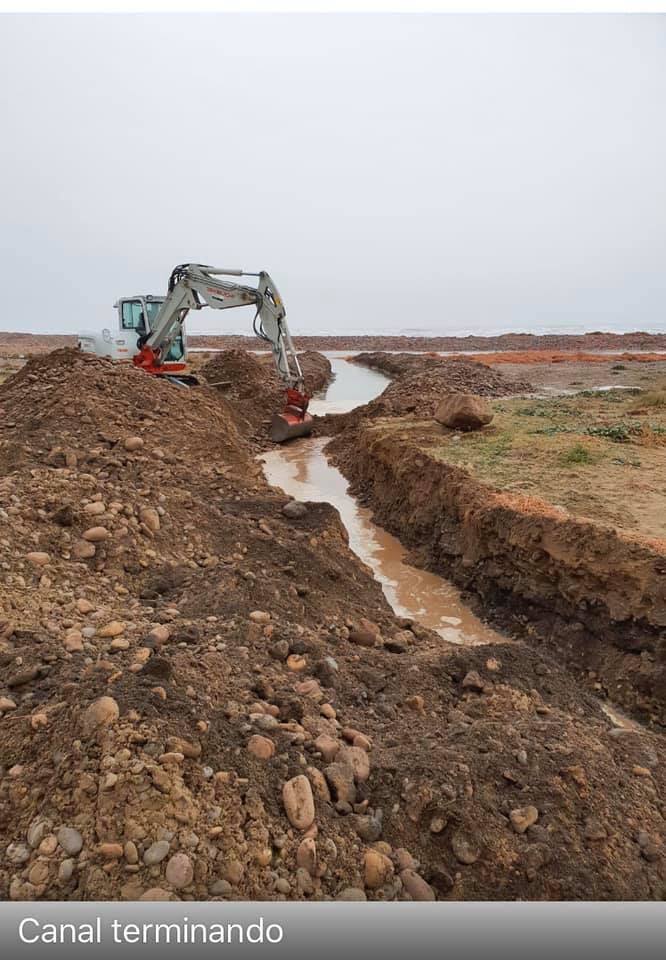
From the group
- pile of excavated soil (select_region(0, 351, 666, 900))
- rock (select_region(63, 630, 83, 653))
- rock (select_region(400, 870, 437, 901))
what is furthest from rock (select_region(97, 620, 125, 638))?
rock (select_region(400, 870, 437, 901))

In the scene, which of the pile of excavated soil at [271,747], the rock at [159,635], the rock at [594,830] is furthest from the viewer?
the rock at [159,635]

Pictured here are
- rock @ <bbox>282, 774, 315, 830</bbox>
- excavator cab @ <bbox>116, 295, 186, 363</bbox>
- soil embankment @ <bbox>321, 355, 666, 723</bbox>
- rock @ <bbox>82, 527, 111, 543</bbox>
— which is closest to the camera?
rock @ <bbox>282, 774, 315, 830</bbox>

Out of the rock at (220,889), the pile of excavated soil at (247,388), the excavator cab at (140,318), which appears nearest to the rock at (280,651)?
the rock at (220,889)

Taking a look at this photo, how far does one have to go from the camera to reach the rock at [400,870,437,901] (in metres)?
2.77

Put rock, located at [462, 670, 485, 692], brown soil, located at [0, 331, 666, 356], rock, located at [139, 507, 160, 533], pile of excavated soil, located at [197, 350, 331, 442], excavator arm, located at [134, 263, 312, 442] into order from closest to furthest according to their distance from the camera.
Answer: rock, located at [462, 670, 485, 692]
rock, located at [139, 507, 160, 533]
excavator arm, located at [134, 263, 312, 442]
pile of excavated soil, located at [197, 350, 331, 442]
brown soil, located at [0, 331, 666, 356]

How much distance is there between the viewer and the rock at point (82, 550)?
5559 millimetres

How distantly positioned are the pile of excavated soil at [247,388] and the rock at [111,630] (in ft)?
39.6

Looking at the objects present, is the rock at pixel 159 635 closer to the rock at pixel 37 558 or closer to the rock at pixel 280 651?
the rock at pixel 280 651

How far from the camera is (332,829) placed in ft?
9.65

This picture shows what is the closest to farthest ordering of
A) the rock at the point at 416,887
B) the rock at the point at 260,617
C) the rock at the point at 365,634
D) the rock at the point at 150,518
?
the rock at the point at 416,887 < the rock at the point at 260,617 < the rock at the point at 365,634 < the rock at the point at 150,518

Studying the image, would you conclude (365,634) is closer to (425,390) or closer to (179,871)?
(179,871)

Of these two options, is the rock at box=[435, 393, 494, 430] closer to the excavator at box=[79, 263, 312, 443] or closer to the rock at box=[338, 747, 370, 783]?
the excavator at box=[79, 263, 312, 443]

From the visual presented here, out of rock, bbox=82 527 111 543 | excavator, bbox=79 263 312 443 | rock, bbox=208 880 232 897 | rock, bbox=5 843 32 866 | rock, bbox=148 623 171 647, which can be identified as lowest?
rock, bbox=208 880 232 897

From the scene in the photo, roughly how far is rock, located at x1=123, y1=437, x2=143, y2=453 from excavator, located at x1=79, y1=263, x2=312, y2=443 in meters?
6.23
